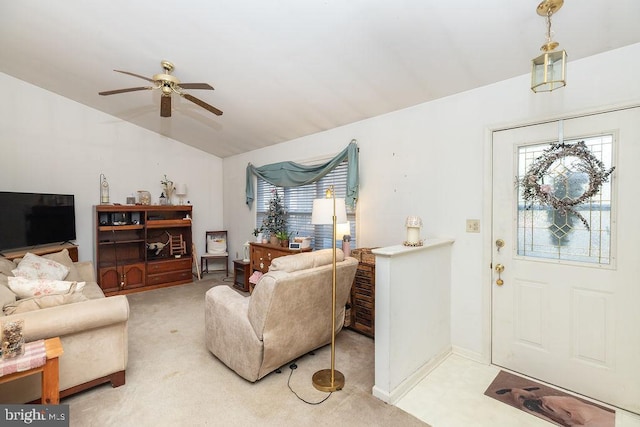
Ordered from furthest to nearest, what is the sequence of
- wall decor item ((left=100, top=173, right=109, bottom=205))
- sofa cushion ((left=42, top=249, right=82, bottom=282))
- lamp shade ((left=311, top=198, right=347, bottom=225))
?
wall decor item ((left=100, top=173, right=109, bottom=205)), sofa cushion ((left=42, top=249, right=82, bottom=282)), lamp shade ((left=311, top=198, right=347, bottom=225))

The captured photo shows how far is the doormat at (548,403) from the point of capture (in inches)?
73.0

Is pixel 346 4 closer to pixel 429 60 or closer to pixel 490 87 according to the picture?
pixel 429 60

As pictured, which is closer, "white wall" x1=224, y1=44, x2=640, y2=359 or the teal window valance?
"white wall" x1=224, y1=44, x2=640, y2=359

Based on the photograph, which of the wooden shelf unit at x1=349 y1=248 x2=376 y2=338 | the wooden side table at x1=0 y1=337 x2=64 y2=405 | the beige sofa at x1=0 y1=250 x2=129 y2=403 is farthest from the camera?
the wooden shelf unit at x1=349 y1=248 x2=376 y2=338

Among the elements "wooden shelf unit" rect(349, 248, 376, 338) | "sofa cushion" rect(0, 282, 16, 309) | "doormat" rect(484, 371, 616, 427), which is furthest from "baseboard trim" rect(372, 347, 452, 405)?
"sofa cushion" rect(0, 282, 16, 309)

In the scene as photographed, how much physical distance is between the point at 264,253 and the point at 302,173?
4.34 ft

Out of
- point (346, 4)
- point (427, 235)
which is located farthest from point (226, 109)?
point (427, 235)

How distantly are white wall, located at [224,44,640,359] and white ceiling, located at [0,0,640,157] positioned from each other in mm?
131

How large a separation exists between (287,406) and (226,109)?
3.41 m

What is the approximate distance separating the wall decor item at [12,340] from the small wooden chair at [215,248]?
3983mm

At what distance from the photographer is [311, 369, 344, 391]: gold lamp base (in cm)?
213

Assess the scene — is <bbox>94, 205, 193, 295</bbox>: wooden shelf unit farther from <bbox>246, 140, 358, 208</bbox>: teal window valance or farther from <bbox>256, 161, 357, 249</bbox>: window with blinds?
<bbox>256, 161, 357, 249</bbox>: window with blinds

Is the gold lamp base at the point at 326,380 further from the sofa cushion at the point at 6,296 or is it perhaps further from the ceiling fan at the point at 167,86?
the ceiling fan at the point at 167,86

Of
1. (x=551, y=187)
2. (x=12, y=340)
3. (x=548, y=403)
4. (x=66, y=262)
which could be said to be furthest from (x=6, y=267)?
(x=551, y=187)
